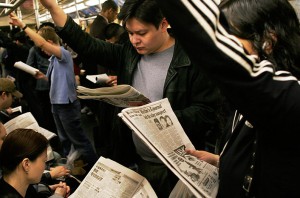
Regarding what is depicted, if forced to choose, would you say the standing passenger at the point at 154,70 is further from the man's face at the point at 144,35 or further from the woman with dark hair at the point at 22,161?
the woman with dark hair at the point at 22,161

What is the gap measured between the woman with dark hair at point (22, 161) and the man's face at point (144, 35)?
2.58ft

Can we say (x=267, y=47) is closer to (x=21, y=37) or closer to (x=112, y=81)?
(x=112, y=81)

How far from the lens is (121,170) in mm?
1358

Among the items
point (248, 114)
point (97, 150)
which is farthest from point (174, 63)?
point (97, 150)

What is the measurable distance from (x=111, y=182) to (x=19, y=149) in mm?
677

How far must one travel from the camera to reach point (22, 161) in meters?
1.73

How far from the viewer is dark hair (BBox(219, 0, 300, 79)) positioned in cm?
75

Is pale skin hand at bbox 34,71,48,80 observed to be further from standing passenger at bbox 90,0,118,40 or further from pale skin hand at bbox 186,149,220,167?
pale skin hand at bbox 186,149,220,167

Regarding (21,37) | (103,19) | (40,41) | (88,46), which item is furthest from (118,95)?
(21,37)

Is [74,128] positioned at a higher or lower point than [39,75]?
lower

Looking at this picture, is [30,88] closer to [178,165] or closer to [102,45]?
[102,45]

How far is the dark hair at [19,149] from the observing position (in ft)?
5.68

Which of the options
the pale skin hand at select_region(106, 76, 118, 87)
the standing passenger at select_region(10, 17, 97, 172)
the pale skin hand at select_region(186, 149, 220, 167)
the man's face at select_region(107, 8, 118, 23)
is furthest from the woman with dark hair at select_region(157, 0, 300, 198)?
the man's face at select_region(107, 8, 118, 23)

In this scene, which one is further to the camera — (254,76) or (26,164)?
(26,164)
